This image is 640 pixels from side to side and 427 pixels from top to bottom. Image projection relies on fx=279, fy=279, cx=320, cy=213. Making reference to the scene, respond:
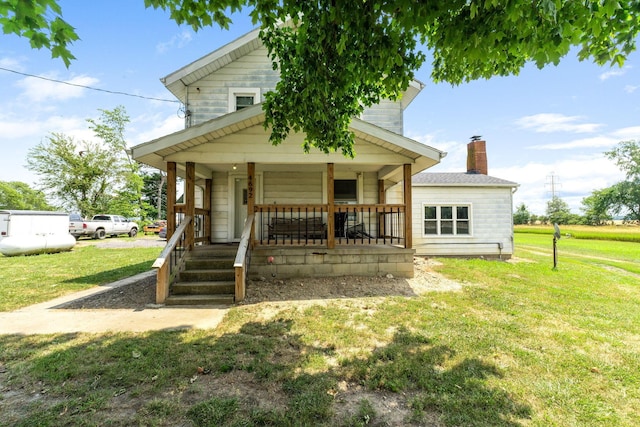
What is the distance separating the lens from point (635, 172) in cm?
4588

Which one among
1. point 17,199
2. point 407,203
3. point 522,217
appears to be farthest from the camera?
point 522,217

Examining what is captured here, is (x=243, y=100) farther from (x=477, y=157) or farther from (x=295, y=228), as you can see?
(x=477, y=157)

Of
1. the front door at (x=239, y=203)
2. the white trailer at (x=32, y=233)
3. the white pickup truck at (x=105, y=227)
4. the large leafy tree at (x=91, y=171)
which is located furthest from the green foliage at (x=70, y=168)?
the front door at (x=239, y=203)

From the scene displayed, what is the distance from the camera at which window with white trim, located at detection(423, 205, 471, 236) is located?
39.3 ft

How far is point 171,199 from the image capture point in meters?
6.50

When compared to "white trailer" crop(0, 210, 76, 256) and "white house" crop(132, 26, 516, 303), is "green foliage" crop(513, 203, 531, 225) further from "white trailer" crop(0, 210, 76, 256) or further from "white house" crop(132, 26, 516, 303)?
"white trailer" crop(0, 210, 76, 256)

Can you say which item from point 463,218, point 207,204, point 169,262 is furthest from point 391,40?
point 463,218

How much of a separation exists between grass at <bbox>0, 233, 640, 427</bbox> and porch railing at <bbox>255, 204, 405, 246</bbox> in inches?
107

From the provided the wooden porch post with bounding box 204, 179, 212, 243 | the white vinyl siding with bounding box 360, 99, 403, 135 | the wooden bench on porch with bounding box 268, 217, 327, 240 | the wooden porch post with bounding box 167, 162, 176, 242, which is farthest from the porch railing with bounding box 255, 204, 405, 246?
the white vinyl siding with bounding box 360, 99, 403, 135

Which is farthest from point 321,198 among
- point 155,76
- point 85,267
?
point 85,267

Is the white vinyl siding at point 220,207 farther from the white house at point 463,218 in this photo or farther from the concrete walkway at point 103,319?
the white house at point 463,218

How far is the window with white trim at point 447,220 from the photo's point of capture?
39.3ft

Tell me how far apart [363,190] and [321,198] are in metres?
1.51

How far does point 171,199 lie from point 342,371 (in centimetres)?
551
